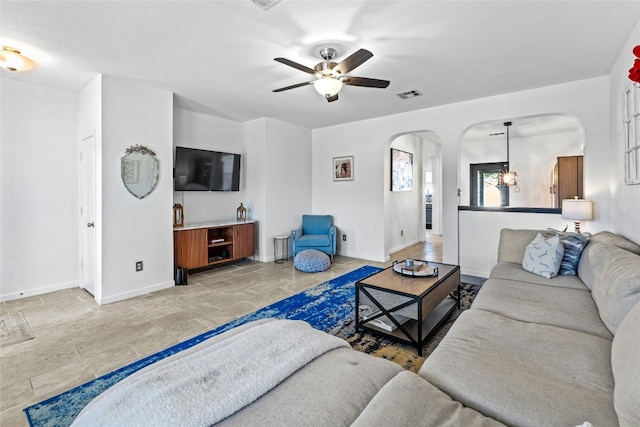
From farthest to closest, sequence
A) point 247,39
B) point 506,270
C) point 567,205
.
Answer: point 567,205 < point 506,270 < point 247,39

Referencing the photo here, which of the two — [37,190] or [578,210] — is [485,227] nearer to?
[578,210]

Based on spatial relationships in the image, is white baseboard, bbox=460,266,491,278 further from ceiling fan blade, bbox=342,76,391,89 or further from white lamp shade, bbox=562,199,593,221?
ceiling fan blade, bbox=342,76,391,89

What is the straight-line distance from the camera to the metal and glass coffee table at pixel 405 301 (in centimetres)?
234

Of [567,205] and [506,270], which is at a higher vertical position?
[567,205]

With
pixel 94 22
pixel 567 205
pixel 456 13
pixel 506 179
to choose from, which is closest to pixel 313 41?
pixel 456 13

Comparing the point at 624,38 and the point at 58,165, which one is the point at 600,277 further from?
the point at 58,165

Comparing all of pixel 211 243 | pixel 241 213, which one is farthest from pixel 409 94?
pixel 211 243

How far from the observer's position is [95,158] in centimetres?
355

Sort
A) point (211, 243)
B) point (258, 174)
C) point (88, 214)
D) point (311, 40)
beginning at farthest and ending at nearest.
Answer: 1. point (258, 174)
2. point (211, 243)
3. point (88, 214)
4. point (311, 40)

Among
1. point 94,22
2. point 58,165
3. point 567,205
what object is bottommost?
point 567,205

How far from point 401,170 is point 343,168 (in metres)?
1.37

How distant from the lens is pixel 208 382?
1047 millimetres

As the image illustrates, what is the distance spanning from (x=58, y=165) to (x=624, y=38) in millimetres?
6176

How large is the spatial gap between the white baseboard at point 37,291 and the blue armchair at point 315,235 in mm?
3144
